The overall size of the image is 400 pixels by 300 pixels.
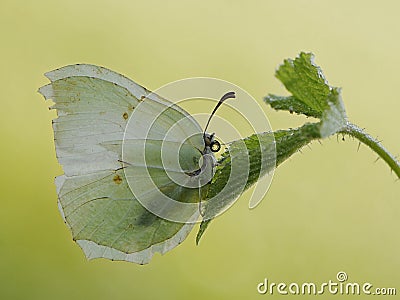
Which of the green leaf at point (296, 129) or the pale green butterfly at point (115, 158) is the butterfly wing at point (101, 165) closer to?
the pale green butterfly at point (115, 158)

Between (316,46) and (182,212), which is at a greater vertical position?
(316,46)

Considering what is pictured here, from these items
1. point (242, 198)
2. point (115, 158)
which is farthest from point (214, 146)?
point (242, 198)

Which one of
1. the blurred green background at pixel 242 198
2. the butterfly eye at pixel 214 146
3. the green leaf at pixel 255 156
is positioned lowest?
the green leaf at pixel 255 156

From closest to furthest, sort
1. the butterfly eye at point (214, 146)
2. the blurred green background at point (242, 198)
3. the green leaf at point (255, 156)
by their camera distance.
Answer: the green leaf at point (255, 156) → the butterfly eye at point (214, 146) → the blurred green background at point (242, 198)

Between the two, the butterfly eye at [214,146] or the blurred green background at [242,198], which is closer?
the butterfly eye at [214,146]

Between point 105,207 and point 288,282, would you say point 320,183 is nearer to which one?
point 288,282

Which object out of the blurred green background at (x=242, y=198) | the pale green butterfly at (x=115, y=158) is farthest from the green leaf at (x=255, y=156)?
the blurred green background at (x=242, y=198)

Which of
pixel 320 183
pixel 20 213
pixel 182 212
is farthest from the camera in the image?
pixel 320 183

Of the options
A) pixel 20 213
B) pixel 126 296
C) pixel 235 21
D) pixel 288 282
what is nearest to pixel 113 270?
pixel 126 296
